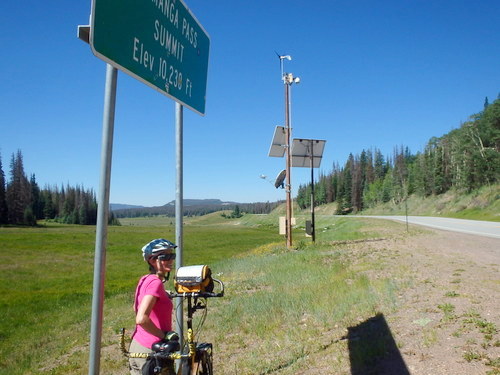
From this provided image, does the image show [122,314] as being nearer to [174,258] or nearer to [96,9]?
[174,258]

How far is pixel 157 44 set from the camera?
2.65 meters

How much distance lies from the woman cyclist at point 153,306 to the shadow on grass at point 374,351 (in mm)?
2472

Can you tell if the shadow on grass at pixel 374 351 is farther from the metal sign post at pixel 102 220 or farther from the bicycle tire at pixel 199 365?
the metal sign post at pixel 102 220

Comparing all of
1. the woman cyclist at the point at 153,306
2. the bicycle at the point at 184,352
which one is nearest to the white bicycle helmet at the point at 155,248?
the woman cyclist at the point at 153,306

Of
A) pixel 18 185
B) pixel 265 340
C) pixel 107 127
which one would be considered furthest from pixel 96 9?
pixel 18 185

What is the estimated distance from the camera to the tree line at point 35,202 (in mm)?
107312

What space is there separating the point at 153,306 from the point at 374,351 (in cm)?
303

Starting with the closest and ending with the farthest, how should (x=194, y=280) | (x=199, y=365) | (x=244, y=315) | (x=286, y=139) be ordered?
(x=194, y=280), (x=199, y=365), (x=244, y=315), (x=286, y=139)

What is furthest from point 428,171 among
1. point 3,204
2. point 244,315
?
point 3,204

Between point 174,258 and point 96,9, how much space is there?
2016mm

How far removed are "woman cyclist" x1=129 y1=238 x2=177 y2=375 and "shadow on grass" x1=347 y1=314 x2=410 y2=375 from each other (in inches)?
97.3

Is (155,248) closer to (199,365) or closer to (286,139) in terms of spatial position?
(199,365)

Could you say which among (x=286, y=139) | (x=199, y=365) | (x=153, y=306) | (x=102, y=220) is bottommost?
(x=199, y=365)

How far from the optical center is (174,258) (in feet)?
10.8
